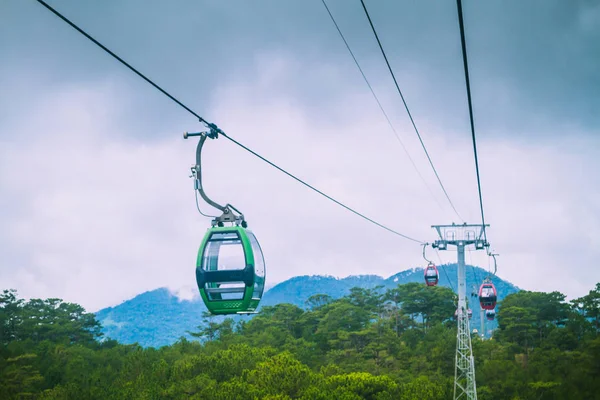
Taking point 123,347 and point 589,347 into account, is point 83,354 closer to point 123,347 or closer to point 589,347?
point 123,347

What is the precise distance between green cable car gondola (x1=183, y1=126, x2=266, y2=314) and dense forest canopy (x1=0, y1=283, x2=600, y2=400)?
2646 centimetres

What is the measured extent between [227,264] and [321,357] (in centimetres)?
4747

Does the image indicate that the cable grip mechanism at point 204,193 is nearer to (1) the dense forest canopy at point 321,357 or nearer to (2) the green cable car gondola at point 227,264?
(2) the green cable car gondola at point 227,264

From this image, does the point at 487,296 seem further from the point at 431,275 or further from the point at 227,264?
the point at 227,264

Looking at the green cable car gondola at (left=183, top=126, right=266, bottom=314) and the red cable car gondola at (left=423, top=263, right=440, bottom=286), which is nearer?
the green cable car gondola at (left=183, top=126, right=266, bottom=314)

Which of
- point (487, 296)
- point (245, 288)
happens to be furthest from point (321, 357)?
point (245, 288)

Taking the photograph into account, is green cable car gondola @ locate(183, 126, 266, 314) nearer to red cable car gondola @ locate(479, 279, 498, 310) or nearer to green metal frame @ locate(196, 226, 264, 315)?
green metal frame @ locate(196, 226, 264, 315)

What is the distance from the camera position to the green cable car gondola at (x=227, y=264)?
893 cm

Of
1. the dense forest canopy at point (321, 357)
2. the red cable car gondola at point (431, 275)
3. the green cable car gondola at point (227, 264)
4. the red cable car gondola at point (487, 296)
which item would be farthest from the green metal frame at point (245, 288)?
the dense forest canopy at point (321, 357)

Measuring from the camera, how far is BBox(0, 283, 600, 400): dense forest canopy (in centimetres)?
3766

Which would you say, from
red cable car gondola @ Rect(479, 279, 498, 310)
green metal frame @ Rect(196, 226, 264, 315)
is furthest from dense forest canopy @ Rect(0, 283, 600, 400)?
green metal frame @ Rect(196, 226, 264, 315)

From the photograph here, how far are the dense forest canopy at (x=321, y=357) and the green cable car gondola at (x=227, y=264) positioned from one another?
2646 centimetres

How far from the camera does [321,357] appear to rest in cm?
5453

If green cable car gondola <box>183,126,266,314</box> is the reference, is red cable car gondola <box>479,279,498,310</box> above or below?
above
